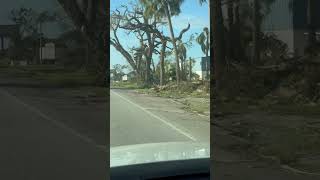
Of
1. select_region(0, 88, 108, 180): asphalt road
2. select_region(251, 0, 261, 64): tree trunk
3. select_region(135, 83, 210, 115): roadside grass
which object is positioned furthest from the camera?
select_region(135, 83, 210, 115): roadside grass

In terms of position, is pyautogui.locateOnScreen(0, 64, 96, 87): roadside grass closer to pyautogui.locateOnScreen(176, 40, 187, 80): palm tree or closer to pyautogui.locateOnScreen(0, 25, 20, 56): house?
pyautogui.locateOnScreen(0, 25, 20, 56): house

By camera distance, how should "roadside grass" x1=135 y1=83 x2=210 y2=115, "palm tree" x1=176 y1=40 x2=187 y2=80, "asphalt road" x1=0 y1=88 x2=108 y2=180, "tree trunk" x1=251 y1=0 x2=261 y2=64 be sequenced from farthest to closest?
"palm tree" x1=176 y1=40 x2=187 y2=80
"roadside grass" x1=135 y1=83 x2=210 y2=115
"tree trunk" x1=251 y1=0 x2=261 y2=64
"asphalt road" x1=0 y1=88 x2=108 y2=180

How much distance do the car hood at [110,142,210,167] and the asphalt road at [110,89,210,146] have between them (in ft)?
0.15

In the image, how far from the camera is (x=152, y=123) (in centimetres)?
219

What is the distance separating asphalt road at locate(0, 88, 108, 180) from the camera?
1.67 metres

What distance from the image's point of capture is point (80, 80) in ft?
5.62

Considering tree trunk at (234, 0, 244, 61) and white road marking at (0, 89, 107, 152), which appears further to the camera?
tree trunk at (234, 0, 244, 61)

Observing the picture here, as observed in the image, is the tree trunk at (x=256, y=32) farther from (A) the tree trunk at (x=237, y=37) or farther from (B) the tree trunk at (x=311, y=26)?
(B) the tree trunk at (x=311, y=26)

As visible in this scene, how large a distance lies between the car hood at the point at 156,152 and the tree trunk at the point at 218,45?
29 cm

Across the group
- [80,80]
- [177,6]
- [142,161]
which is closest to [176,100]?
[177,6]

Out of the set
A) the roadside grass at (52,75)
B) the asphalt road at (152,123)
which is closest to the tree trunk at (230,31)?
the asphalt road at (152,123)

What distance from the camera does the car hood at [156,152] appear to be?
1861 mm

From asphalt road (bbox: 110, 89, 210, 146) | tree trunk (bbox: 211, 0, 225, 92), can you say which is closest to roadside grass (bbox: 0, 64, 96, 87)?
asphalt road (bbox: 110, 89, 210, 146)

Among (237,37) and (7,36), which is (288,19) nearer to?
(237,37)
